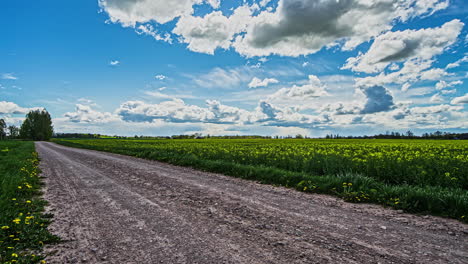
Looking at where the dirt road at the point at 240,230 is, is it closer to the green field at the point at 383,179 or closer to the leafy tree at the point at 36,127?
the green field at the point at 383,179

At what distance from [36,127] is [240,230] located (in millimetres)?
141111

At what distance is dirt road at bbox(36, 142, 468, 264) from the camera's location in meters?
3.95

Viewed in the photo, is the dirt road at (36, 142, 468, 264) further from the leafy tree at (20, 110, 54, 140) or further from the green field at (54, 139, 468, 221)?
the leafy tree at (20, 110, 54, 140)

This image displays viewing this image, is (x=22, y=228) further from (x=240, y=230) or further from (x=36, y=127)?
(x=36, y=127)

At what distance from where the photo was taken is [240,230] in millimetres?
5020

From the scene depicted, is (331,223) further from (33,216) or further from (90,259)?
(33,216)

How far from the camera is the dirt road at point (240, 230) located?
155 inches

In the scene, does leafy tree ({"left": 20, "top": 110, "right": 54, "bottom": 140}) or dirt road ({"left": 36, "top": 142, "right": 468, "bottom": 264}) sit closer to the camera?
dirt road ({"left": 36, "top": 142, "right": 468, "bottom": 264})

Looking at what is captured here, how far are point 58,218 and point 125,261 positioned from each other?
10.7 ft

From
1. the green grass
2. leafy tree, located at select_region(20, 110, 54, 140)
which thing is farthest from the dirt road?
leafy tree, located at select_region(20, 110, 54, 140)

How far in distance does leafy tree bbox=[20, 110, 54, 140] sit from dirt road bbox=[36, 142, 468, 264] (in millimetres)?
133766

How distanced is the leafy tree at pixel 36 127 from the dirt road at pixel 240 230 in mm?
133766

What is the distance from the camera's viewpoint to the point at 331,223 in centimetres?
540

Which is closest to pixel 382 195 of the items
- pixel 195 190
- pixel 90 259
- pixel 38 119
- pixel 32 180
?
pixel 195 190
